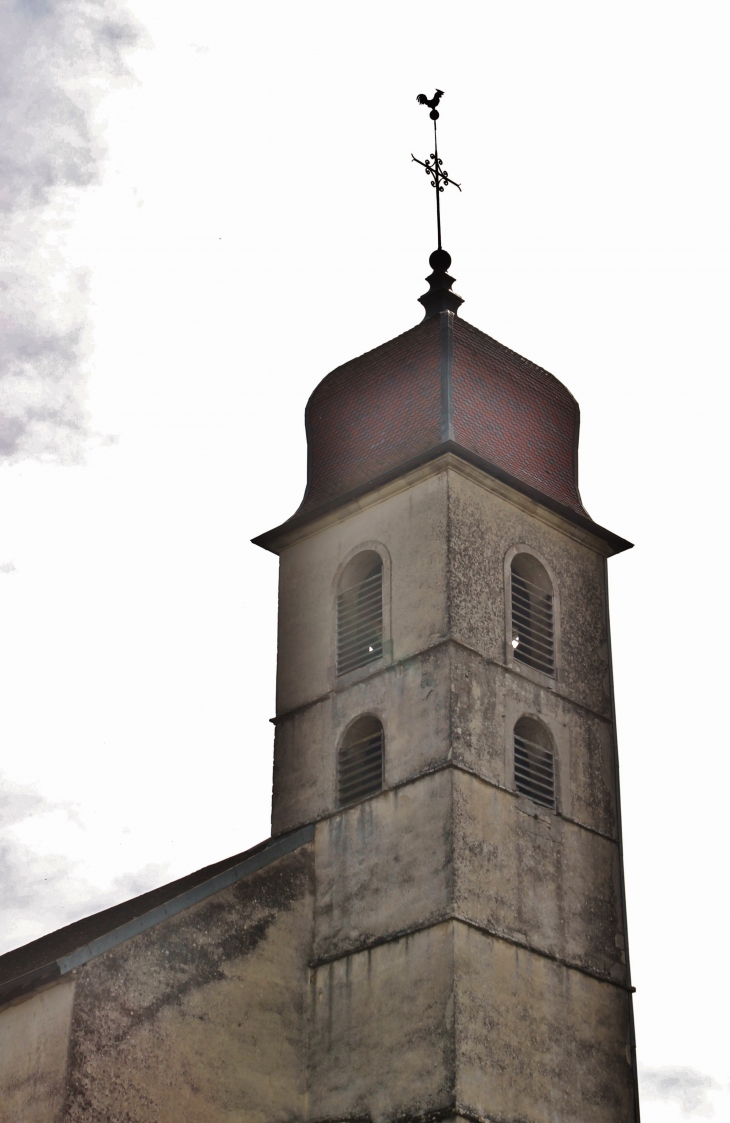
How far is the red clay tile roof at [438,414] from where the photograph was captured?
26755mm

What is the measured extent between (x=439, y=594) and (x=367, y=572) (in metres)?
2.09

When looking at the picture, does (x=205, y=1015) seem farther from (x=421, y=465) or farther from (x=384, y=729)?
(x=421, y=465)

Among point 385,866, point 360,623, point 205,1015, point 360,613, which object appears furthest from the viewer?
point 360,613

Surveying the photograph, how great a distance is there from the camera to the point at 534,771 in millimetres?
24922

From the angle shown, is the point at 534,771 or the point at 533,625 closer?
the point at 534,771

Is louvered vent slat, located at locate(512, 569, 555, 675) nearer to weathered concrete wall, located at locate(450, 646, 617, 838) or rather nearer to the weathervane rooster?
weathered concrete wall, located at locate(450, 646, 617, 838)

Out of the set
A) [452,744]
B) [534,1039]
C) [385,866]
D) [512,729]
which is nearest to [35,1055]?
[385,866]

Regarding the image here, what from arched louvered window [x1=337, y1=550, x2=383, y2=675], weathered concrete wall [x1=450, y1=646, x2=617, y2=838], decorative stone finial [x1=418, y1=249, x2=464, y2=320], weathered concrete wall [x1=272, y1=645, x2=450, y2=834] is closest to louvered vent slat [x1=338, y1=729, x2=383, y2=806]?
weathered concrete wall [x1=272, y1=645, x2=450, y2=834]

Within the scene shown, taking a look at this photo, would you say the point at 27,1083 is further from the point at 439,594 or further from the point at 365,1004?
the point at 439,594

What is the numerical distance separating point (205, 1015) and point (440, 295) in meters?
11.6

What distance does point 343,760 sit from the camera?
2525 centimetres

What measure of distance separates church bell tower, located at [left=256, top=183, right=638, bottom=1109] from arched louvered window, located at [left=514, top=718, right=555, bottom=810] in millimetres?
30

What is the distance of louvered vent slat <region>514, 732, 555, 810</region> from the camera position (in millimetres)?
24703

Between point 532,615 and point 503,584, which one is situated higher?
point 503,584
